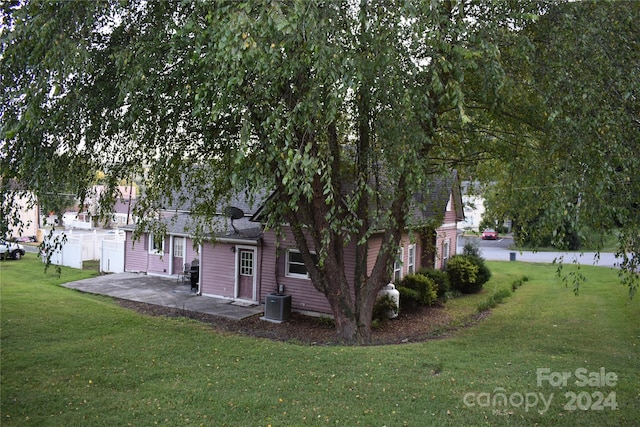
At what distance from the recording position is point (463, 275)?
1723 cm

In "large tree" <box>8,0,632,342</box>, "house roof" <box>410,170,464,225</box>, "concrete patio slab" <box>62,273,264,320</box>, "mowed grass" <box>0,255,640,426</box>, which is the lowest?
"concrete patio slab" <box>62,273,264,320</box>

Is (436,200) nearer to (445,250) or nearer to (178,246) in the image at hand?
(445,250)

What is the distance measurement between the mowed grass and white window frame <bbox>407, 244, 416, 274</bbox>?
16.4ft

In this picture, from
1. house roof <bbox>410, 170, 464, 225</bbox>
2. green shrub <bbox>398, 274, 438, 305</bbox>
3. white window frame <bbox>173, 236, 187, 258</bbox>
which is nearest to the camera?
house roof <bbox>410, 170, 464, 225</bbox>

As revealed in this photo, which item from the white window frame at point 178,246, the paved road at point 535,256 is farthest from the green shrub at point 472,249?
the white window frame at point 178,246

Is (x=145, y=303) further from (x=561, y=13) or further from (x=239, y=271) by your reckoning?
(x=561, y=13)

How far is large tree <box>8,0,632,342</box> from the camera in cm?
547

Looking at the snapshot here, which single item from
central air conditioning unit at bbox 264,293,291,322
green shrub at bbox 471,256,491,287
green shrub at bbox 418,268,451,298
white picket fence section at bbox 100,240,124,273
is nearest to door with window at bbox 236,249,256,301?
central air conditioning unit at bbox 264,293,291,322

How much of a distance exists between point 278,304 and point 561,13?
9.18 metres

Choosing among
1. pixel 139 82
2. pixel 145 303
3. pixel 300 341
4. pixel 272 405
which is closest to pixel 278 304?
pixel 300 341

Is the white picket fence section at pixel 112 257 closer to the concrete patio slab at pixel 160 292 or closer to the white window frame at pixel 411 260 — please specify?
the concrete patio slab at pixel 160 292

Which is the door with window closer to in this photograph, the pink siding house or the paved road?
the pink siding house

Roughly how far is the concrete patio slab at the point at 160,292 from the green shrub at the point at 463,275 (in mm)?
7988

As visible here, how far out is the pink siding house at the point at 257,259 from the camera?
13.1 metres
